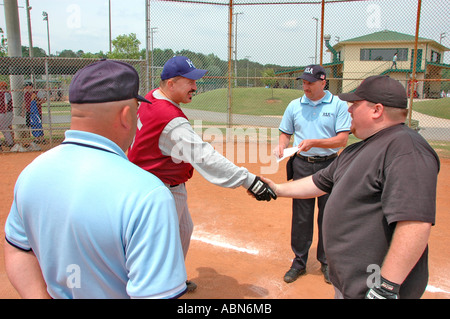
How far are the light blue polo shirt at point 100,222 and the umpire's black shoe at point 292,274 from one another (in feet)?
10.1

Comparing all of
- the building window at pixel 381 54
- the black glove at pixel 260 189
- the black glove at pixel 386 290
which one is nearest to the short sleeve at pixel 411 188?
the black glove at pixel 386 290

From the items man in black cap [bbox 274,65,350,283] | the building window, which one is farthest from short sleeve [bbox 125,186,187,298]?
the building window

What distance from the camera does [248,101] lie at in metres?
29.9

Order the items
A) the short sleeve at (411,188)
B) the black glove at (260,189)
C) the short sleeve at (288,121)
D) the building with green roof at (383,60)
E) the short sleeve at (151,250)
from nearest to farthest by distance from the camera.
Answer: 1. the short sleeve at (151,250)
2. the short sleeve at (411,188)
3. the black glove at (260,189)
4. the short sleeve at (288,121)
5. the building with green roof at (383,60)

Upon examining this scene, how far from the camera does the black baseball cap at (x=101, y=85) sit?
1.34m

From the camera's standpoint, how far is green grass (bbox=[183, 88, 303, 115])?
27.1 meters

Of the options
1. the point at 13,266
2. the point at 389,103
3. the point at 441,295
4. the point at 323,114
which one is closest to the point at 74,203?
the point at 13,266

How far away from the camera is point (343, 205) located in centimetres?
220

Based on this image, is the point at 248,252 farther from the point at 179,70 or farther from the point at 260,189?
the point at 179,70

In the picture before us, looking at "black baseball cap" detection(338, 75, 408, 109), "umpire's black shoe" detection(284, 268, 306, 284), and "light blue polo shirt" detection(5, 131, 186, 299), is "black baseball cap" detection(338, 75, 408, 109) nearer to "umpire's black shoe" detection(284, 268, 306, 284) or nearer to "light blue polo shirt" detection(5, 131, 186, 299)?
"light blue polo shirt" detection(5, 131, 186, 299)

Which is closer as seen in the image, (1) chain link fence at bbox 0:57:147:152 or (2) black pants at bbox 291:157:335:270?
(2) black pants at bbox 291:157:335:270

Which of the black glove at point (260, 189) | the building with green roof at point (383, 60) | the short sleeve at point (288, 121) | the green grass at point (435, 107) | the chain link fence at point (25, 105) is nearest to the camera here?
the black glove at point (260, 189)

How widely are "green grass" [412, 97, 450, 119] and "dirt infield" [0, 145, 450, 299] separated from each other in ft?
67.7

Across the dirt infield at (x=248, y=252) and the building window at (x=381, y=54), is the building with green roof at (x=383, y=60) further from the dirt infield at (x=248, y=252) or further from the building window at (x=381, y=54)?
the dirt infield at (x=248, y=252)
